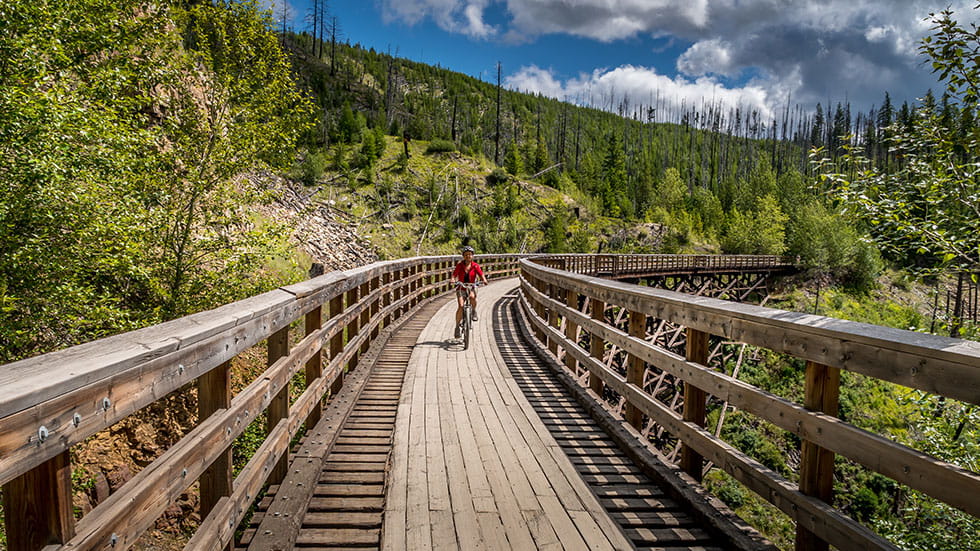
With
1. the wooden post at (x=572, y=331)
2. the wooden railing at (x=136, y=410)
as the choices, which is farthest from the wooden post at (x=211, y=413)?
the wooden post at (x=572, y=331)

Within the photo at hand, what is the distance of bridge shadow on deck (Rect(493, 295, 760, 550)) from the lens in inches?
116

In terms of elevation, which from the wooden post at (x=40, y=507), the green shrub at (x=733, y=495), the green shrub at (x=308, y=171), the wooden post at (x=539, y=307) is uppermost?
the green shrub at (x=308, y=171)

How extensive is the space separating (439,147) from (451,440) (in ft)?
219

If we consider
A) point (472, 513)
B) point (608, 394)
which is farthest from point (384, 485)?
point (608, 394)

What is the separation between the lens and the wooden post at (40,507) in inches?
49.0

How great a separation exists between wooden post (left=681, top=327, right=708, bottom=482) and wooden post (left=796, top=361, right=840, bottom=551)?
3.28ft

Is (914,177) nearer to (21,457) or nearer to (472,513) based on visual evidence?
(472,513)

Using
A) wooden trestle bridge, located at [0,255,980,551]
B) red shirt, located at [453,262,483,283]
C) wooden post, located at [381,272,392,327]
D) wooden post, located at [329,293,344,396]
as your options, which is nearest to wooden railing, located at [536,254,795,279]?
wooden post, located at [381,272,392,327]

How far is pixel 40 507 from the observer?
128 cm

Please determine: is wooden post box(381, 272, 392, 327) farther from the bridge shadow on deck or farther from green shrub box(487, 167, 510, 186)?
green shrub box(487, 167, 510, 186)

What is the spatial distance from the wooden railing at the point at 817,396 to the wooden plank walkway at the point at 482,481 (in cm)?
83

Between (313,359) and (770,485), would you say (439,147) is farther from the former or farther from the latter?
(770,485)

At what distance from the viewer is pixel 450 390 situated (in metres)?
5.94

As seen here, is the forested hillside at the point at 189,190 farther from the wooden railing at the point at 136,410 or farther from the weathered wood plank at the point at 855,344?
the wooden railing at the point at 136,410
